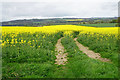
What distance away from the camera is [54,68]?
755 centimetres

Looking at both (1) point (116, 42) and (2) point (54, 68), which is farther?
(1) point (116, 42)

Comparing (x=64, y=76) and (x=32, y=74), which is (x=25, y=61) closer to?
(x=32, y=74)

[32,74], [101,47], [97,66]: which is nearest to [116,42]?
[101,47]

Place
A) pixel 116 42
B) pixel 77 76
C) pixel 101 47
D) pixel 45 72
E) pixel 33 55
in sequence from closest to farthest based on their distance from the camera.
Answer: pixel 77 76 → pixel 45 72 → pixel 33 55 → pixel 101 47 → pixel 116 42

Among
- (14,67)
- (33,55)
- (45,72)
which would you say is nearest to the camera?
(45,72)

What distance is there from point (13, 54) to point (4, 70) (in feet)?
8.46

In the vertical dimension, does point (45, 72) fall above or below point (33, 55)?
below

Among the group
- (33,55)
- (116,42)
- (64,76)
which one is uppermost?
(116,42)

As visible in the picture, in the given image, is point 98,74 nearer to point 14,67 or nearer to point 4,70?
point 14,67

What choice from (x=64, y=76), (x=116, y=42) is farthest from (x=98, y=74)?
(x=116, y=42)

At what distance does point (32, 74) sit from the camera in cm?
650

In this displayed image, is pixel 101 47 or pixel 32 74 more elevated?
pixel 101 47

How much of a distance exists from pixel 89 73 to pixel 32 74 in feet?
11.8

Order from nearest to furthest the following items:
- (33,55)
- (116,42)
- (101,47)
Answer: (33,55) → (101,47) → (116,42)
